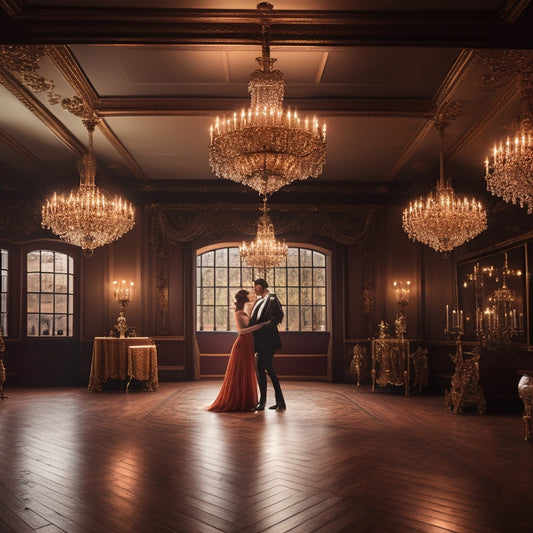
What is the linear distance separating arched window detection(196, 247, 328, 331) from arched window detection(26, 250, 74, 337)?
2451mm

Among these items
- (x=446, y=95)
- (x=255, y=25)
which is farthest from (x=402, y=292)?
(x=255, y=25)

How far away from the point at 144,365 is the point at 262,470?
5.00 m

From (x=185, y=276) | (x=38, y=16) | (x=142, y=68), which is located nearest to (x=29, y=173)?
(x=185, y=276)

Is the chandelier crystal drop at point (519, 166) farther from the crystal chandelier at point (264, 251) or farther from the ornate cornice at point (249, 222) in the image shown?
the ornate cornice at point (249, 222)

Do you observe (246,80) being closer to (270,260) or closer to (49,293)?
(270,260)

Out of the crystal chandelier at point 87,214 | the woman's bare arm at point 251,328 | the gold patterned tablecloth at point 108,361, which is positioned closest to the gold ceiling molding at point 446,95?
the woman's bare arm at point 251,328

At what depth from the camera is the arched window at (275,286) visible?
11.0 meters

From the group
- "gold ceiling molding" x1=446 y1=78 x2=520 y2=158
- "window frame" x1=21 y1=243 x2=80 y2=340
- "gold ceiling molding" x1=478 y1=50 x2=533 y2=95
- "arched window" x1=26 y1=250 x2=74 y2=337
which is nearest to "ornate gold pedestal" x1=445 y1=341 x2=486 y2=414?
"gold ceiling molding" x1=446 y1=78 x2=520 y2=158

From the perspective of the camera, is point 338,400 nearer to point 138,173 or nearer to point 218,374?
point 218,374

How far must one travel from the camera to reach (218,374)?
10.7 m

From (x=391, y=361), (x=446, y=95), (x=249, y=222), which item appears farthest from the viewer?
(x=249, y=222)

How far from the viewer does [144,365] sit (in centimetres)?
866

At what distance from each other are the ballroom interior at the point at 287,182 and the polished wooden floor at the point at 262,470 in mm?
2174

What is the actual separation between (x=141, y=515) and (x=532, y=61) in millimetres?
4886
